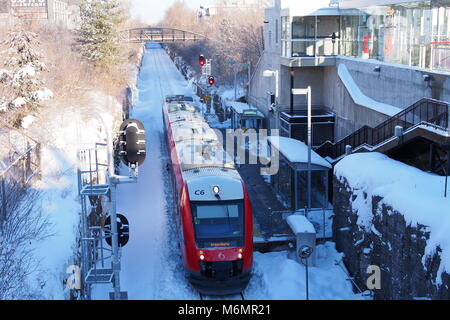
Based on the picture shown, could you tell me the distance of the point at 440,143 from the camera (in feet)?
45.9

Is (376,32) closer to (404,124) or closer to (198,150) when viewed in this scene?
(404,124)

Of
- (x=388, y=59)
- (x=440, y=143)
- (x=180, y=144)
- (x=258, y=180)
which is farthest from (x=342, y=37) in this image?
(x=440, y=143)

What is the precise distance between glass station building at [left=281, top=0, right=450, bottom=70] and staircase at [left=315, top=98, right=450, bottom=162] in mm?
1846

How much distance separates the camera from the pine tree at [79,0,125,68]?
1602 inches

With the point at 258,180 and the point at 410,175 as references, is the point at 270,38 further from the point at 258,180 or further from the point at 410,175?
the point at 410,175

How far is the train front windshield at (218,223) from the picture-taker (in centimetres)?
1361

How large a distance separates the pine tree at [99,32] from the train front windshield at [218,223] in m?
29.6

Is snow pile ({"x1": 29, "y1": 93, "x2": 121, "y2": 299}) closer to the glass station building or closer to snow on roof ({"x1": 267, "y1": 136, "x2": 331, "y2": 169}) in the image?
snow on roof ({"x1": 267, "y1": 136, "x2": 331, "y2": 169})

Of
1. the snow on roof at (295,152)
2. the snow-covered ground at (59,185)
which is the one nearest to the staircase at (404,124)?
the snow on roof at (295,152)

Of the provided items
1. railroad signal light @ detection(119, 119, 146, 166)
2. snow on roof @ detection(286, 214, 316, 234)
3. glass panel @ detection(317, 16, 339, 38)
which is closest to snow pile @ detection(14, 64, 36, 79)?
glass panel @ detection(317, 16, 339, 38)

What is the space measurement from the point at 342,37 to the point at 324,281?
15353mm

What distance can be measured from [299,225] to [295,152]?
5.03 meters

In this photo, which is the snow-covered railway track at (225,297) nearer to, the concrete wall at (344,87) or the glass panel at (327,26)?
the concrete wall at (344,87)

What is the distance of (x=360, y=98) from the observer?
23.5 meters
